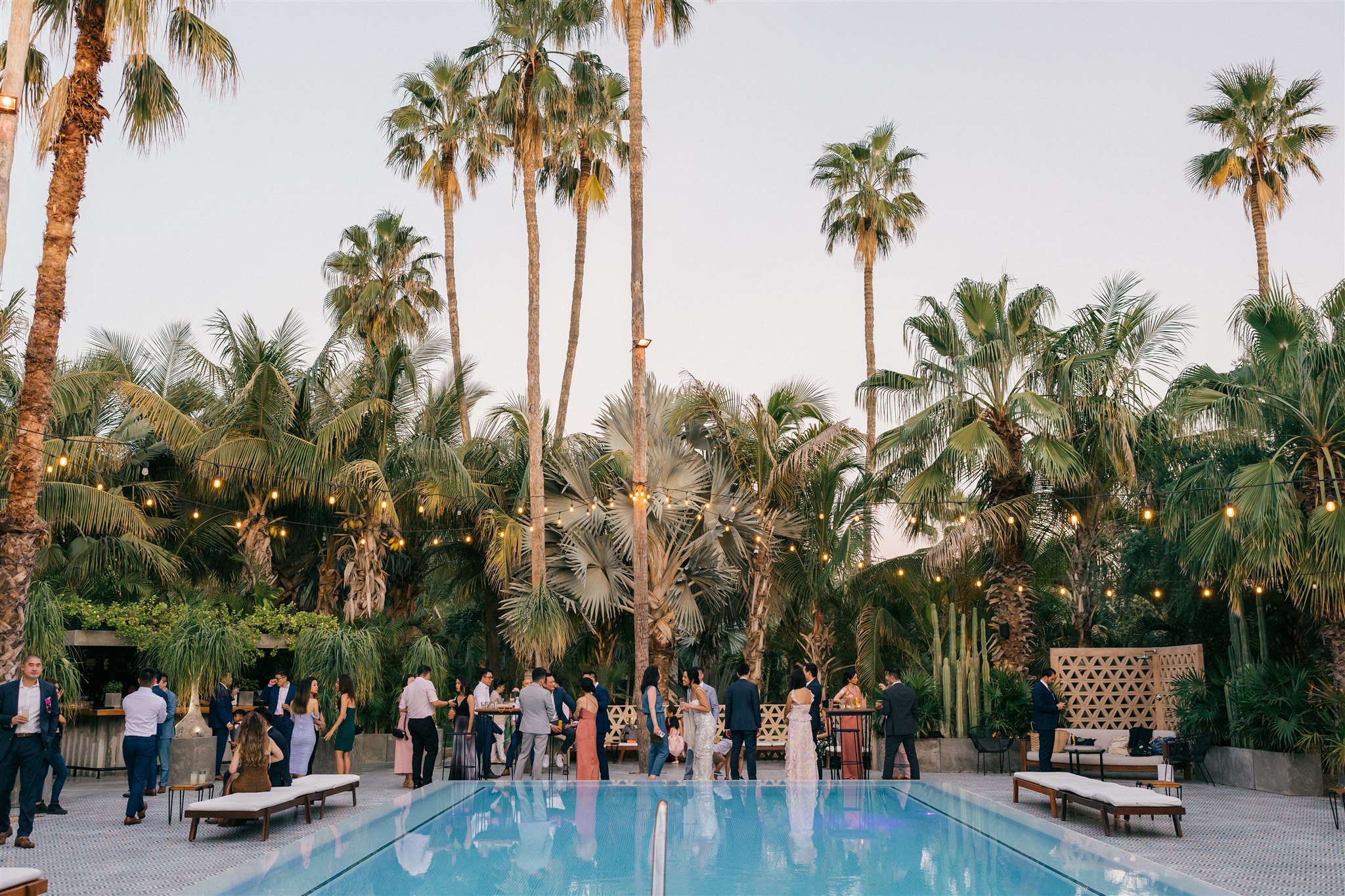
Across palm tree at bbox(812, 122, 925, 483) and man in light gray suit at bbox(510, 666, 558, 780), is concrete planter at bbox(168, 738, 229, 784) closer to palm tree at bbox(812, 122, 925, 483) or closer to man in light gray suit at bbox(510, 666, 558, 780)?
man in light gray suit at bbox(510, 666, 558, 780)

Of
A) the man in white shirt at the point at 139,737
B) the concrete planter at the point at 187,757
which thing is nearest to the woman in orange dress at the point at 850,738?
the concrete planter at the point at 187,757

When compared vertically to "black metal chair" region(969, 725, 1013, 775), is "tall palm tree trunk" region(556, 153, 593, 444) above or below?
above

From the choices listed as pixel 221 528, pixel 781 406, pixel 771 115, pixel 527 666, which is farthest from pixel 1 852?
pixel 771 115

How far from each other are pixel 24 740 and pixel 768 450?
13.2 metres

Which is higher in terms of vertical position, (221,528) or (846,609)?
(221,528)

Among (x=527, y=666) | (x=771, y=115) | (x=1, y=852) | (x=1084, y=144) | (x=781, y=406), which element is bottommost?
(x=1, y=852)

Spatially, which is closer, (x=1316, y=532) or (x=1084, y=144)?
(x=1316, y=532)

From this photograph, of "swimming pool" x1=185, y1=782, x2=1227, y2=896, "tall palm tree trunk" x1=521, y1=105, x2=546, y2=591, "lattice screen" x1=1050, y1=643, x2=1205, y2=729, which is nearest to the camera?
"swimming pool" x1=185, y1=782, x2=1227, y2=896

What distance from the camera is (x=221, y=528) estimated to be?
21719 millimetres

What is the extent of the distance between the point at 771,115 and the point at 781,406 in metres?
6.39

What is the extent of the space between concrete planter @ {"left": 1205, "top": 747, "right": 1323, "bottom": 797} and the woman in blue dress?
7651 mm

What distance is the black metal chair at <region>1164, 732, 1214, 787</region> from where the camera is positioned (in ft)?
47.9

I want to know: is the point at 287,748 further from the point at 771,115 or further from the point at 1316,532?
the point at 771,115

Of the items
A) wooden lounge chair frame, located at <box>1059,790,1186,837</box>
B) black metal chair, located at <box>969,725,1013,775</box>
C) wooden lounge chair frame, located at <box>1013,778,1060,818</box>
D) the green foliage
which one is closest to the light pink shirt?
wooden lounge chair frame, located at <box>1013,778,1060,818</box>
